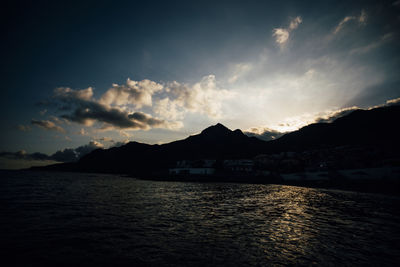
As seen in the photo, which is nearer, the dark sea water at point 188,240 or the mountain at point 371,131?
the dark sea water at point 188,240

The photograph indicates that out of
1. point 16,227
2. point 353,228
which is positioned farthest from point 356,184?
point 16,227

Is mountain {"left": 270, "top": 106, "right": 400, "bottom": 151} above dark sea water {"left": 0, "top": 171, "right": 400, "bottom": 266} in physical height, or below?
above

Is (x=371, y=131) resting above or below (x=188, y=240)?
above

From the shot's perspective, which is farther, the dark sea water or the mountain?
the mountain

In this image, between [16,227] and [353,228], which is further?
[353,228]

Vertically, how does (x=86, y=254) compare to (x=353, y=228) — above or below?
above

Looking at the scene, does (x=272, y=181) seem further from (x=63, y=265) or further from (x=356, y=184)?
(x=63, y=265)

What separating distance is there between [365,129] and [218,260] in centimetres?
24183

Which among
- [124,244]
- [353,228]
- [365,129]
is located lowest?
[353,228]

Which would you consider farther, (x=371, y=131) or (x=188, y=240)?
(x=371, y=131)

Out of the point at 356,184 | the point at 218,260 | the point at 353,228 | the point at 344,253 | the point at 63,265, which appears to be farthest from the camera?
the point at 356,184

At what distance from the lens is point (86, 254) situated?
32.9ft

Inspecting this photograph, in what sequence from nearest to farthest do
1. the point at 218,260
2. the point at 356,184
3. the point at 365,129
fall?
the point at 218,260, the point at 356,184, the point at 365,129

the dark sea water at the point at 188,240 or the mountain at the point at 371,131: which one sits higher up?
the mountain at the point at 371,131
